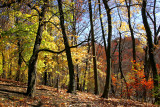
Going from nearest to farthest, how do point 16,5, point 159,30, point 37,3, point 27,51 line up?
point 16,5 < point 37,3 < point 27,51 < point 159,30

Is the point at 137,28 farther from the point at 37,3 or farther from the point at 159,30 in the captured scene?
the point at 37,3

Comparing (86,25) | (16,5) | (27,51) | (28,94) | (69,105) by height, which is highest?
(86,25)

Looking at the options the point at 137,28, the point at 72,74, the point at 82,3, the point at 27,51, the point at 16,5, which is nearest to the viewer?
the point at 16,5

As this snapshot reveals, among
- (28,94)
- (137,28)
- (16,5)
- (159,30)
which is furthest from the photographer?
(137,28)

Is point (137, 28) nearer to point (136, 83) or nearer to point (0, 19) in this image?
point (136, 83)

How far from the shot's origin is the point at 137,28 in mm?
13680

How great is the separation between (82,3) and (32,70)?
422cm

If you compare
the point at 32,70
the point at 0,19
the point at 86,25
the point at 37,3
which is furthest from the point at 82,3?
the point at 86,25

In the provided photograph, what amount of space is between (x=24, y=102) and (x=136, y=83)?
9027mm

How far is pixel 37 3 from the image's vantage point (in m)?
5.08

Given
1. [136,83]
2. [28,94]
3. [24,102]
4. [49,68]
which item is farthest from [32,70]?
[136,83]

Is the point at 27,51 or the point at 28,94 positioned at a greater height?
the point at 27,51

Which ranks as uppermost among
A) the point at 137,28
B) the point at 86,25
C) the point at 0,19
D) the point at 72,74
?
the point at 86,25

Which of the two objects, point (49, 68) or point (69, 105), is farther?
point (49, 68)
